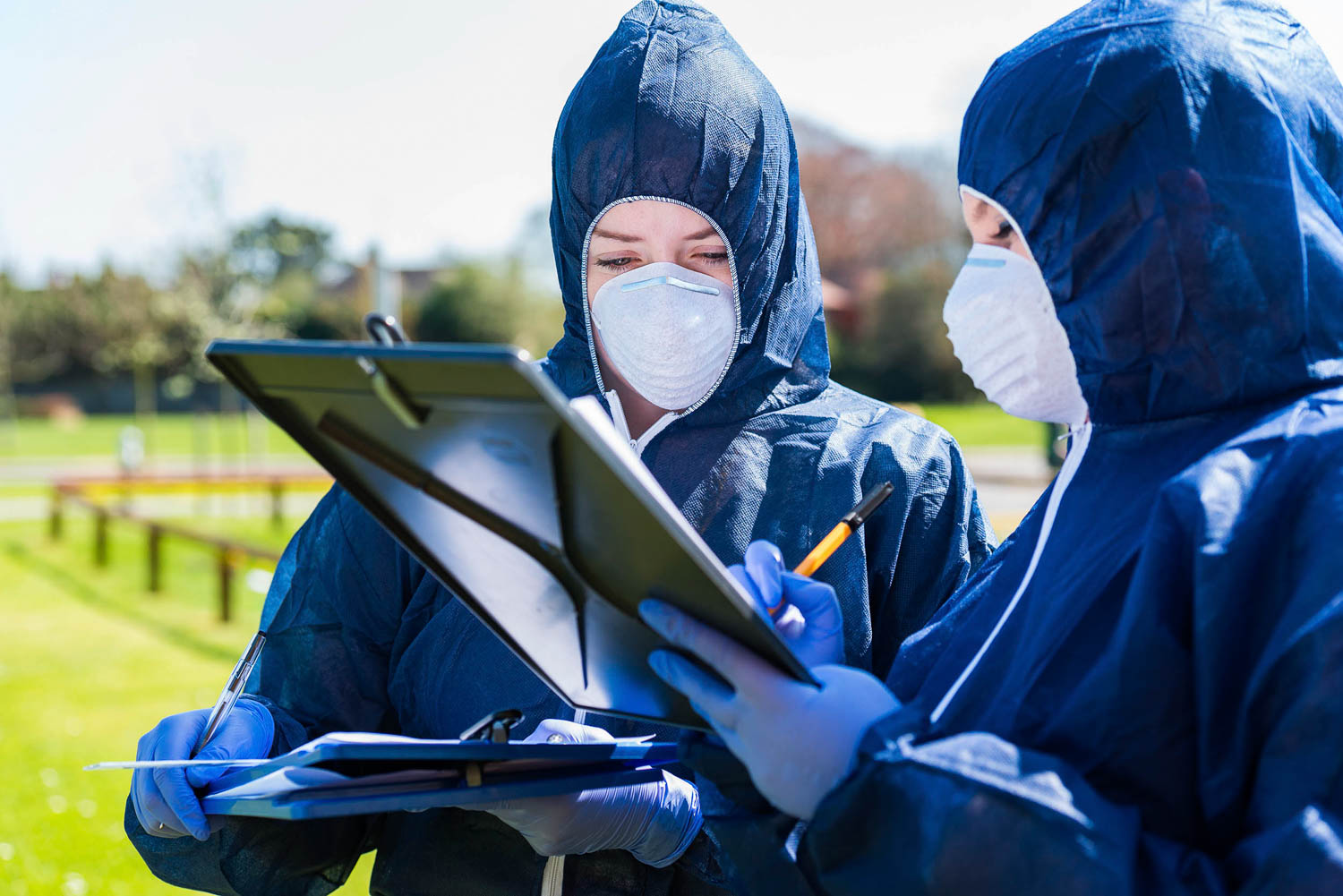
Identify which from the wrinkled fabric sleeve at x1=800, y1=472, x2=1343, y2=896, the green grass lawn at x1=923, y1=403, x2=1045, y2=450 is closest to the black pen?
the wrinkled fabric sleeve at x1=800, y1=472, x2=1343, y2=896

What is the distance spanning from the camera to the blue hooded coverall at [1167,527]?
924 mm

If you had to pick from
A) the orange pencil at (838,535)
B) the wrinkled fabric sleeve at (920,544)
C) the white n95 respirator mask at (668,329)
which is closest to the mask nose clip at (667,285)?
the white n95 respirator mask at (668,329)

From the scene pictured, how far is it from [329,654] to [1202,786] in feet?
4.34

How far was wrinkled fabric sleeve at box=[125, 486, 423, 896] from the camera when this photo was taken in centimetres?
180

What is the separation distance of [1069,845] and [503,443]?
0.58 m

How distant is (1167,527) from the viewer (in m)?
1.01

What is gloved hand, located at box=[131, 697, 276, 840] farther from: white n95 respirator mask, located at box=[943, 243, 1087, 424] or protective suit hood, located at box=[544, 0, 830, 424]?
white n95 respirator mask, located at box=[943, 243, 1087, 424]

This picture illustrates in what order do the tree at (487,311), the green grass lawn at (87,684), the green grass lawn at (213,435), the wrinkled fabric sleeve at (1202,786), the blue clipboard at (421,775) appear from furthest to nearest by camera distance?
1. the tree at (487,311)
2. the green grass lawn at (213,435)
3. the green grass lawn at (87,684)
4. the blue clipboard at (421,775)
5. the wrinkled fabric sleeve at (1202,786)

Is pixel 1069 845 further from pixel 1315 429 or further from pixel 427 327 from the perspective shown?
pixel 427 327

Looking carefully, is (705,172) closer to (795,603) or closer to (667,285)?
(667,285)

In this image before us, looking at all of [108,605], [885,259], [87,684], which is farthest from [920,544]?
[885,259]

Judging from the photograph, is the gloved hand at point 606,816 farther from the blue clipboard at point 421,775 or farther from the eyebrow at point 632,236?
the eyebrow at point 632,236

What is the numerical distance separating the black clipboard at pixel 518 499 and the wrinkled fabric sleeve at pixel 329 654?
572 millimetres

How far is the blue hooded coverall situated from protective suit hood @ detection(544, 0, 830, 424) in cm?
75
